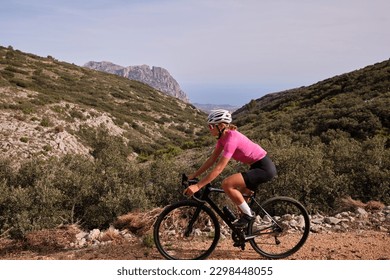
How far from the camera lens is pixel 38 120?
36375mm

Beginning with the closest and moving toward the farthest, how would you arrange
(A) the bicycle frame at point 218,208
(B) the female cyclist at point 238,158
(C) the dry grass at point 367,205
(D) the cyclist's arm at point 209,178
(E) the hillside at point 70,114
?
(D) the cyclist's arm at point 209,178, (B) the female cyclist at point 238,158, (A) the bicycle frame at point 218,208, (C) the dry grass at point 367,205, (E) the hillside at point 70,114

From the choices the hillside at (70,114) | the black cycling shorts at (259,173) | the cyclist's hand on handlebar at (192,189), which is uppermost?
the hillside at (70,114)

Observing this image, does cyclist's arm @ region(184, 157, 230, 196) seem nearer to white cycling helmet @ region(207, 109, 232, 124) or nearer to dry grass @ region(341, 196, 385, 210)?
white cycling helmet @ region(207, 109, 232, 124)

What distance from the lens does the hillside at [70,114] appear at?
108 ft

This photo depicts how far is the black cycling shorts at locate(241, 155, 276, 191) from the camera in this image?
5.99 metres

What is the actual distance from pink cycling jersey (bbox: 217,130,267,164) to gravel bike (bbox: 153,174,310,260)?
739 millimetres

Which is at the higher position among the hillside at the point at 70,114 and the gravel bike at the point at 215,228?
the hillside at the point at 70,114

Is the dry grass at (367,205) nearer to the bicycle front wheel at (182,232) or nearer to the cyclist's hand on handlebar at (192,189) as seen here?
the bicycle front wheel at (182,232)

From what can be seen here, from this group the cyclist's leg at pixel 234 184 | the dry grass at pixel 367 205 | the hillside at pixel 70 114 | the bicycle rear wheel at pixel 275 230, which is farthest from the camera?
the hillside at pixel 70 114

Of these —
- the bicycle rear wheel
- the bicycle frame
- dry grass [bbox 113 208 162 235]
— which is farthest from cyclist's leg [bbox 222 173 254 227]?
dry grass [bbox 113 208 162 235]

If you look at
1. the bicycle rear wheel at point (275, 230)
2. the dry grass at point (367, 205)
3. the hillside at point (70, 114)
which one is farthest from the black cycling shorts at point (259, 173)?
the hillside at point (70, 114)

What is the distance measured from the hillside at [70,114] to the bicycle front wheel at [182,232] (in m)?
24.6

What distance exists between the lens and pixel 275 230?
6.73 metres

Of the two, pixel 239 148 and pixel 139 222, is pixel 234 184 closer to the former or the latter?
pixel 239 148
